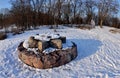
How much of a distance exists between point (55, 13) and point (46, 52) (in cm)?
1812

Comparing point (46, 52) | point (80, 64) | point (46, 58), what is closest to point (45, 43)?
point (46, 52)

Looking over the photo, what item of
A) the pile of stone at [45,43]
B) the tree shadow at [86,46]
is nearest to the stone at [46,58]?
the pile of stone at [45,43]

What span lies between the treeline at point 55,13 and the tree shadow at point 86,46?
1005 centimetres

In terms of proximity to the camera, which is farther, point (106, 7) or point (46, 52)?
point (106, 7)

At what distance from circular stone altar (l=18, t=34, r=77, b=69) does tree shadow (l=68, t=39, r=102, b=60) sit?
76cm

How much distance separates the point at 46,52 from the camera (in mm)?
12047

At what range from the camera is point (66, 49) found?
40.9ft

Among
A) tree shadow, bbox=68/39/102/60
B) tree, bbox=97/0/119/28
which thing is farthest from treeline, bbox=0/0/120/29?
tree shadow, bbox=68/39/102/60

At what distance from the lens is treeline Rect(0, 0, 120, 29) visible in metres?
26.5

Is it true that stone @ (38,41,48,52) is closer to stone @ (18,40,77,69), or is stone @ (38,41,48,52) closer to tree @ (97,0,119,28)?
stone @ (18,40,77,69)

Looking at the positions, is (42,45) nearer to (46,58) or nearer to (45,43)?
(45,43)

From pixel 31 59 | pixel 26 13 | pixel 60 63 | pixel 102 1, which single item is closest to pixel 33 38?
pixel 31 59

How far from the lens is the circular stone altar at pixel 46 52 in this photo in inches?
460

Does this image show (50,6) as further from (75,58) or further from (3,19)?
(75,58)
